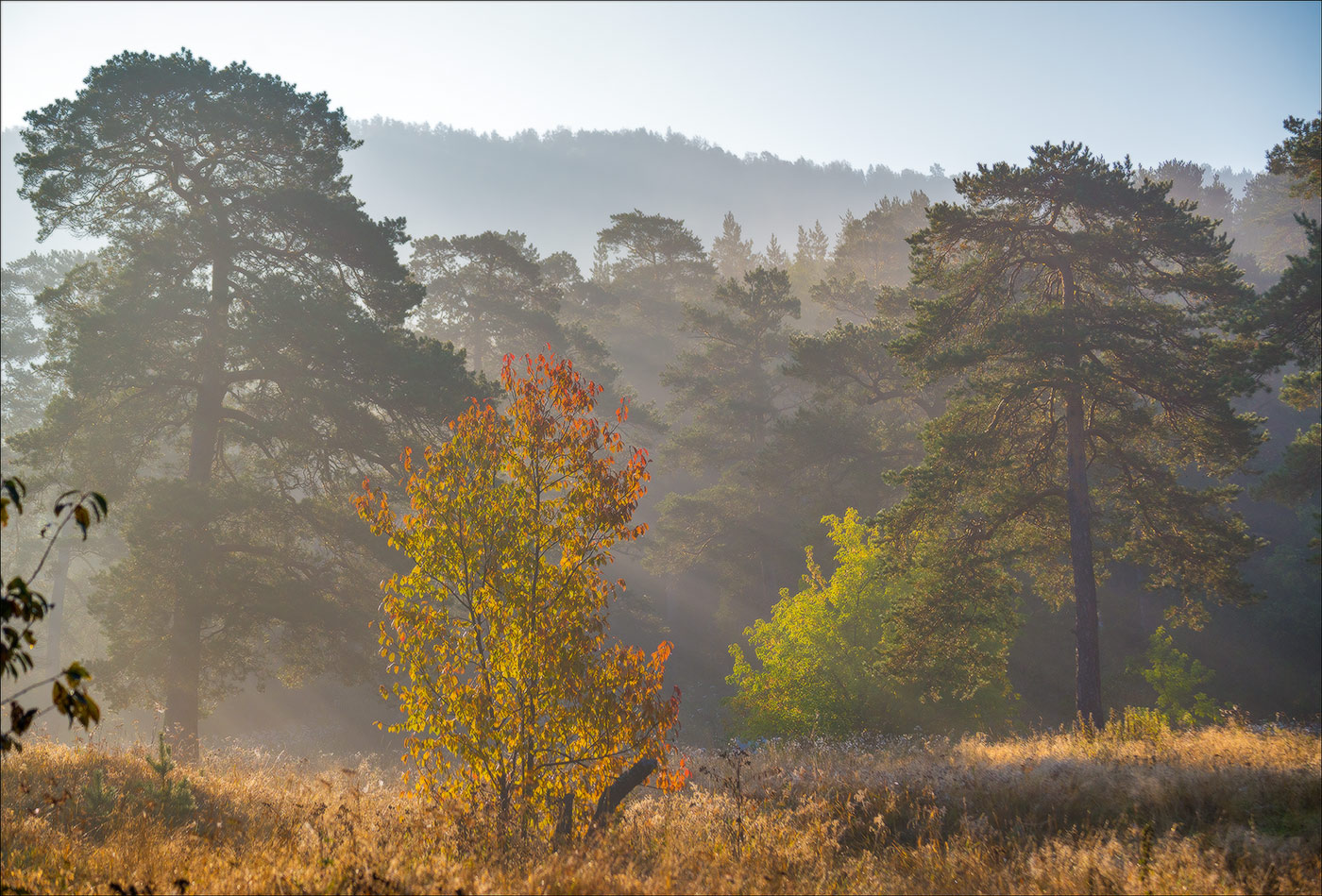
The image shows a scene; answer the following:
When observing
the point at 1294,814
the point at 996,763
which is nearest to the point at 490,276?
the point at 996,763

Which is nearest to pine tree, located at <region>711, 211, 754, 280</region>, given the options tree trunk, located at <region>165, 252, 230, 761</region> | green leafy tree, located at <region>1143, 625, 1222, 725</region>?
green leafy tree, located at <region>1143, 625, 1222, 725</region>

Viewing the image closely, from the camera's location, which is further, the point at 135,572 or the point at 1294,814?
the point at 135,572

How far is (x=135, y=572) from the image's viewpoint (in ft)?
49.9

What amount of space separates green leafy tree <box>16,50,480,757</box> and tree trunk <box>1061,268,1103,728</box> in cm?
1271

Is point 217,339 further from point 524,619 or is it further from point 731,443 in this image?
point 731,443

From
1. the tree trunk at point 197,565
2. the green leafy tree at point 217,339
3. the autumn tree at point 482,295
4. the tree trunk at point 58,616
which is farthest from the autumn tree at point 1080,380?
the tree trunk at point 58,616

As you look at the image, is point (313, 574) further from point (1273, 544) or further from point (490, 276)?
point (1273, 544)

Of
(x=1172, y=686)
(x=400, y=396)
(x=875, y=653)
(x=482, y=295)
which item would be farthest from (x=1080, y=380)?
(x=482, y=295)

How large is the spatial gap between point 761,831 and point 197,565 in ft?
43.4

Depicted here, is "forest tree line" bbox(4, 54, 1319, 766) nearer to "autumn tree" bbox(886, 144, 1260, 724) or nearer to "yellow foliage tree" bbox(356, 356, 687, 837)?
"autumn tree" bbox(886, 144, 1260, 724)

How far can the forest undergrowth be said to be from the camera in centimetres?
554

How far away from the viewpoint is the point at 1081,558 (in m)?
15.4

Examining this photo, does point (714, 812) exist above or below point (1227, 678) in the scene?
above

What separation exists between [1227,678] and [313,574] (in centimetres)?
3393
